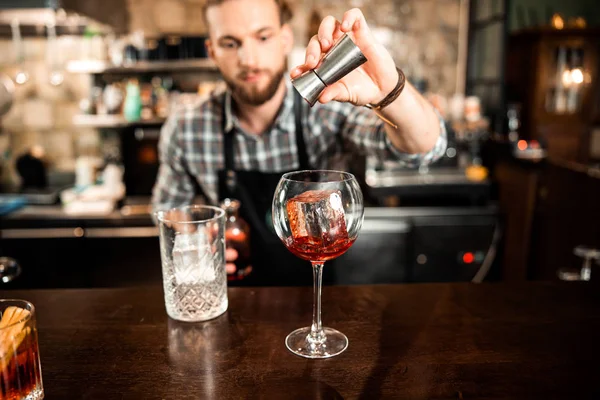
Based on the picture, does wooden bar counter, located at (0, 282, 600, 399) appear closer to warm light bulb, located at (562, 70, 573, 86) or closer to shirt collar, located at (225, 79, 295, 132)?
shirt collar, located at (225, 79, 295, 132)

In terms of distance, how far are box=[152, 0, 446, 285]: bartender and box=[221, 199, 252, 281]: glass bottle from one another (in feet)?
0.84

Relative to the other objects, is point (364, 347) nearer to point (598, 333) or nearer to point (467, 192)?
point (598, 333)

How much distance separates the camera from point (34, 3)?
8.27 feet

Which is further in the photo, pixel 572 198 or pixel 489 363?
pixel 572 198

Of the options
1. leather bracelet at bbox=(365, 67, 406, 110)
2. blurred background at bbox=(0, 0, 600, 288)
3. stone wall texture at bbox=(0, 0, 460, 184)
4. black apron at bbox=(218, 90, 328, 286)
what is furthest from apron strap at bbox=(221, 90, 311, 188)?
stone wall texture at bbox=(0, 0, 460, 184)

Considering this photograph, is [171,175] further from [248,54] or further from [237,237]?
[237,237]

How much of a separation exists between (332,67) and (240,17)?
81 centimetres

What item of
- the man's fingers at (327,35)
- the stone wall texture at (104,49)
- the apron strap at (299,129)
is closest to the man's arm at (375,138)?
the apron strap at (299,129)

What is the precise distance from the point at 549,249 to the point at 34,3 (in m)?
2.94

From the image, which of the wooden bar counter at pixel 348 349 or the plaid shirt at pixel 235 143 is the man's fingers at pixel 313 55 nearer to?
the wooden bar counter at pixel 348 349

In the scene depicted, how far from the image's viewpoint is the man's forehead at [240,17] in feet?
4.85

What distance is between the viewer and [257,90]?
156cm

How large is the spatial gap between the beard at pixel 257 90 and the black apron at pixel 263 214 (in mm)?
131

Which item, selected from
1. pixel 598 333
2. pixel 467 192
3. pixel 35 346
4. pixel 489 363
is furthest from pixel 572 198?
pixel 35 346
